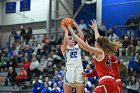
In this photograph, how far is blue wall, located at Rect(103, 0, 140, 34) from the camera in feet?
65.8

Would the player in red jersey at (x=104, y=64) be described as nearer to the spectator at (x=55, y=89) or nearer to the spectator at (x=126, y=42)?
the spectator at (x=55, y=89)

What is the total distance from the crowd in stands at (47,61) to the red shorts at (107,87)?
17.7ft

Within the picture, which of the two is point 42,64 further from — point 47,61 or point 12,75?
point 12,75

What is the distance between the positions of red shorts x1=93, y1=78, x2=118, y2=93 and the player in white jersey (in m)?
1.54

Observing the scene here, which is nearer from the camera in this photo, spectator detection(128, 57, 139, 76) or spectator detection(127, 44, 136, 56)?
Answer: spectator detection(128, 57, 139, 76)

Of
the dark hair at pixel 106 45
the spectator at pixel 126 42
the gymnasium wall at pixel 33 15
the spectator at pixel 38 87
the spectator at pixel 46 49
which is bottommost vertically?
the spectator at pixel 38 87

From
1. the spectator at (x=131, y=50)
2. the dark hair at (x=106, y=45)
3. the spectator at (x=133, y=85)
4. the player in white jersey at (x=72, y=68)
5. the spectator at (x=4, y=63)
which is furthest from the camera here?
the spectator at (x=4, y=63)

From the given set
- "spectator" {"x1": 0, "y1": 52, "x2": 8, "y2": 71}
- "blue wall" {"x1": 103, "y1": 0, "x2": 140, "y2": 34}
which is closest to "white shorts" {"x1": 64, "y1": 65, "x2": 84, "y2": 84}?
"spectator" {"x1": 0, "y1": 52, "x2": 8, "y2": 71}

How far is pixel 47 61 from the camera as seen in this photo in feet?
56.6

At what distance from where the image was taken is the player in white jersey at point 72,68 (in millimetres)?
7645

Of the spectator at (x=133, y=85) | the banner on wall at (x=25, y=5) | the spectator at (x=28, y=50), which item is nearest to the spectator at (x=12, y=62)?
the spectator at (x=28, y=50)

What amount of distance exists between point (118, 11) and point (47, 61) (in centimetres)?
577

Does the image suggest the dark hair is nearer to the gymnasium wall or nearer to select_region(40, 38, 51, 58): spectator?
select_region(40, 38, 51, 58): spectator

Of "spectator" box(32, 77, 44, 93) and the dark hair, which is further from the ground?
the dark hair
